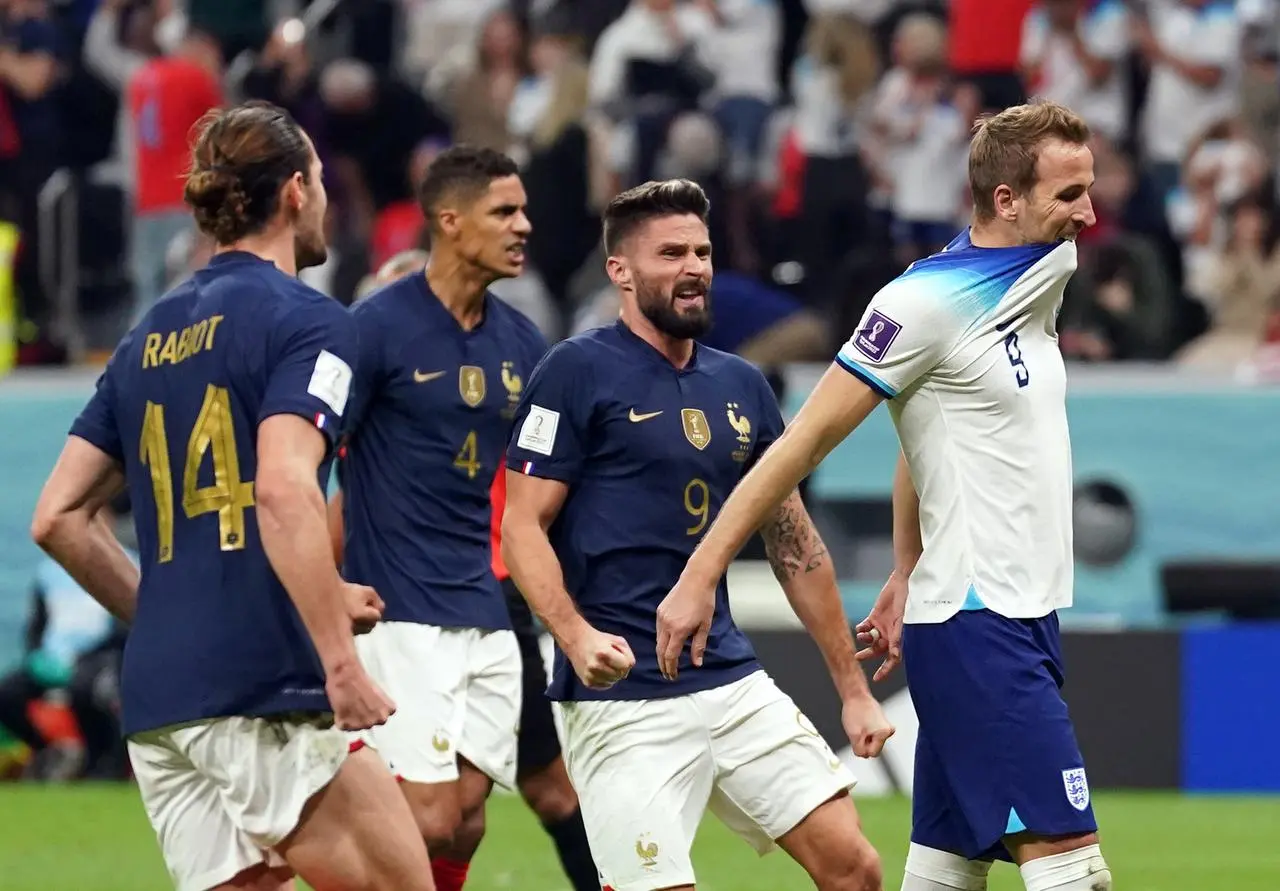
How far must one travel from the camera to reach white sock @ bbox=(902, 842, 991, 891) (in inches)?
232

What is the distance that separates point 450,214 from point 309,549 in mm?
3250

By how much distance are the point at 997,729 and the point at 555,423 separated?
1656 mm

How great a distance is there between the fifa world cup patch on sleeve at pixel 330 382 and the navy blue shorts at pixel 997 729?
157cm

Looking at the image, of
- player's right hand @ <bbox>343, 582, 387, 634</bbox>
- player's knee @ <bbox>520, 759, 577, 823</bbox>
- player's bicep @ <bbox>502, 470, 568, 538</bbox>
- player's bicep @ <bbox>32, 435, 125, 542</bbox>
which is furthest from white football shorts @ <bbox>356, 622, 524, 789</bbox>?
player's right hand @ <bbox>343, 582, 387, 634</bbox>

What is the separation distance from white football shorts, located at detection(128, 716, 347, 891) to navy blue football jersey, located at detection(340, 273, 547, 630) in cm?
230

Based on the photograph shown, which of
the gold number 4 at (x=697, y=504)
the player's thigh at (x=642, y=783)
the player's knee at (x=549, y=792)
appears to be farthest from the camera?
the player's knee at (x=549, y=792)

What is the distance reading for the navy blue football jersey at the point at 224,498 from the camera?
552 cm

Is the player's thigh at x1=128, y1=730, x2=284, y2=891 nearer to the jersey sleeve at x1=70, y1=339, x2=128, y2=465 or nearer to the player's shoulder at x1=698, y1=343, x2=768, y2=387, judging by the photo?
the jersey sleeve at x1=70, y1=339, x2=128, y2=465

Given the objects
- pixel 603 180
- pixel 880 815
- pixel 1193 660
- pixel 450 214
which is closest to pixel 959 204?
pixel 603 180

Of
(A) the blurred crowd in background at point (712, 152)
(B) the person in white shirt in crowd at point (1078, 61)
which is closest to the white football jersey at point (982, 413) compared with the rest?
(A) the blurred crowd in background at point (712, 152)

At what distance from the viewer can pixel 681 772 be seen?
646cm

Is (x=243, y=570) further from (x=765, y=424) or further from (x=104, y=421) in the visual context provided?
(x=765, y=424)

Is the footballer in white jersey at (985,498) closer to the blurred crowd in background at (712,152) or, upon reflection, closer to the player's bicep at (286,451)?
the player's bicep at (286,451)

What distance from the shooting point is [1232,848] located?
11.4 metres
